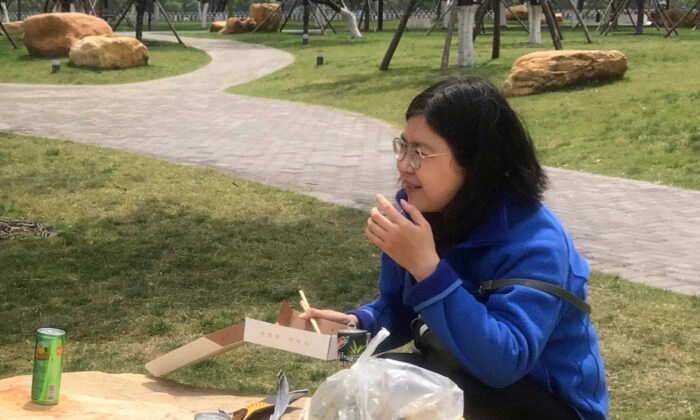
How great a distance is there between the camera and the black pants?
8.59 ft

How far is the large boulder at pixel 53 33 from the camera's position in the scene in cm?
2367

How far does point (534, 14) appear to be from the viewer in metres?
23.1

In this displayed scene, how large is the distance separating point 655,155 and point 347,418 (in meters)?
8.70

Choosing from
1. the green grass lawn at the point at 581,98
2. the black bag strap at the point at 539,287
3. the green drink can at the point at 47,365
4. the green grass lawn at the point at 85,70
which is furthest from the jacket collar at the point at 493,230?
the green grass lawn at the point at 85,70

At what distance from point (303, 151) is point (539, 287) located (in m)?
8.93

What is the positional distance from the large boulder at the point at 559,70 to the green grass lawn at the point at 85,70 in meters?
8.58

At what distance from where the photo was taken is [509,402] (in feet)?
8.66

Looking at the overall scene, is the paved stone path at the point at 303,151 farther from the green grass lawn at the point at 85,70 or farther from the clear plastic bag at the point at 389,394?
the clear plastic bag at the point at 389,394

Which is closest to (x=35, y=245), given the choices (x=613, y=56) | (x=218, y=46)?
(x=613, y=56)

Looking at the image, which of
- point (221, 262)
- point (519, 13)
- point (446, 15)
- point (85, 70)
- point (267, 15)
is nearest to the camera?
point (221, 262)

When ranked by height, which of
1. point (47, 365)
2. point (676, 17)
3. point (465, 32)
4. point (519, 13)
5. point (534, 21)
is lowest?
point (47, 365)

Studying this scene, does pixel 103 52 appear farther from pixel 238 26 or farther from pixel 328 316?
pixel 328 316

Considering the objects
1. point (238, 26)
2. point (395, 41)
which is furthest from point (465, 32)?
point (238, 26)

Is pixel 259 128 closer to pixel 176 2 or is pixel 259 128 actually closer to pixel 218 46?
pixel 218 46
